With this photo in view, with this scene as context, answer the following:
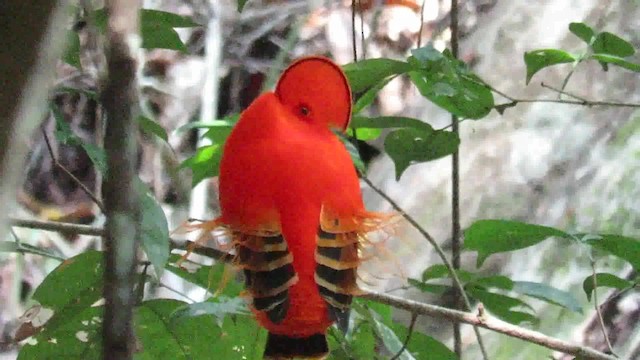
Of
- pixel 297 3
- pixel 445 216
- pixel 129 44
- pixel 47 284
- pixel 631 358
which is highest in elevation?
pixel 297 3

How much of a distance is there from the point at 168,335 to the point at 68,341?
0.10m

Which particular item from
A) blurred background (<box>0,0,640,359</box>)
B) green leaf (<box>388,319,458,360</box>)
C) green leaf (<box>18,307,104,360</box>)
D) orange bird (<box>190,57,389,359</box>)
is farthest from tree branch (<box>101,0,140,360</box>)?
blurred background (<box>0,0,640,359</box>)

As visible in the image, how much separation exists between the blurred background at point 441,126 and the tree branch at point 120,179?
93 cm

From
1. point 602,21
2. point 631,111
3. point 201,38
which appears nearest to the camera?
point 631,111

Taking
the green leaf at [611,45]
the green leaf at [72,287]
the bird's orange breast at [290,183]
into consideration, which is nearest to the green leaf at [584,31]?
the green leaf at [611,45]

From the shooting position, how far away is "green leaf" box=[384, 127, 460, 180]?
3.03 feet

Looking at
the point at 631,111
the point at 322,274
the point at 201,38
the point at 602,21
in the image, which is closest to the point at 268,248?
the point at 322,274

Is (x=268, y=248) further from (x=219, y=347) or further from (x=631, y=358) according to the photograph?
(x=631, y=358)

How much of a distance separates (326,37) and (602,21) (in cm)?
87

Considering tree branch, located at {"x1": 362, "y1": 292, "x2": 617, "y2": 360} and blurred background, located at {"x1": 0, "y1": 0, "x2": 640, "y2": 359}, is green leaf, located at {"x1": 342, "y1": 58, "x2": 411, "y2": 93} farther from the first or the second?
blurred background, located at {"x1": 0, "y1": 0, "x2": 640, "y2": 359}

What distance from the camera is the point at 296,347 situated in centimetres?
55

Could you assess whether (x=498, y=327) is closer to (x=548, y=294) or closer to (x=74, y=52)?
(x=548, y=294)

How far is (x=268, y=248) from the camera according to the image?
512 mm

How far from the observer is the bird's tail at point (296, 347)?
1.80 feet
